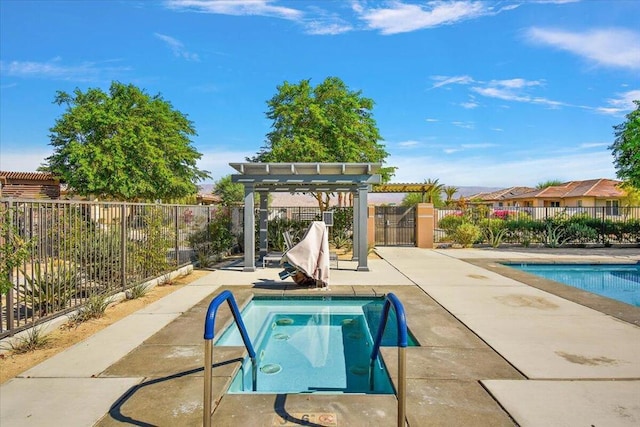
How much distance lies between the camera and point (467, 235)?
787 inches

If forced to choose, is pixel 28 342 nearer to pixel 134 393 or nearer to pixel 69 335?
pixel 69 335

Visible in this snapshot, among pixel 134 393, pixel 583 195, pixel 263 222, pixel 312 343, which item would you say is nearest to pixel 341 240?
pixel 263 222

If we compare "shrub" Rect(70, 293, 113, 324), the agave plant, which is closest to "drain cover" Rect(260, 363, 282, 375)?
"shrub" Rect(70, 293, 113, 324)

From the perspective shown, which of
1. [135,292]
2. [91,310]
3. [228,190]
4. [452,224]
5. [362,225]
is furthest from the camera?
[228,190]

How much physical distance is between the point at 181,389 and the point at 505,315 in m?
5.61

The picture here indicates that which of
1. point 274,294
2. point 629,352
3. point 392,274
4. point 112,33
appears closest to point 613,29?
point 392,274

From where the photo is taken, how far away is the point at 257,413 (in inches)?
135

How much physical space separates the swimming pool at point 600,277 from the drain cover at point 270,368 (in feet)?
28.2

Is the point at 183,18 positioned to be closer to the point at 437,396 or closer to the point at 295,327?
the point at 295,327

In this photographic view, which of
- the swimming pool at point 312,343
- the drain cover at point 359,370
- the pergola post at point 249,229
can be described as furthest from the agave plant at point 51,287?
the pergola post at point 249,229

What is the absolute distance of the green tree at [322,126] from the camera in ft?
62.8

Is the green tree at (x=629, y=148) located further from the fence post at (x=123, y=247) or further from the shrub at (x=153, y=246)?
the fence post at (x=123, y=247)

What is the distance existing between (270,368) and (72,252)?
4.38m

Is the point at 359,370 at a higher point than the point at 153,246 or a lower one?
lower
